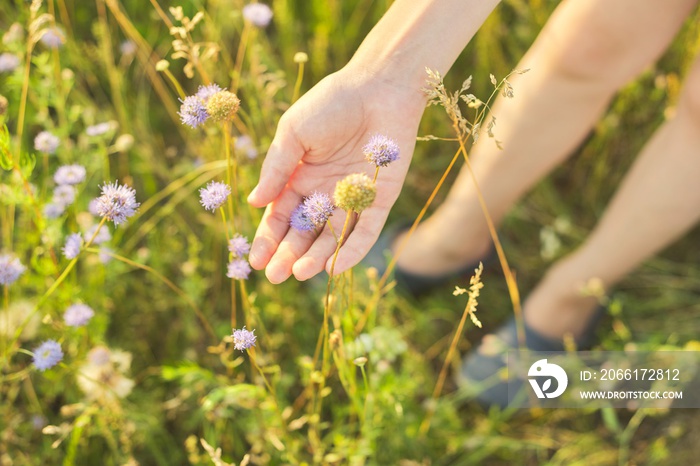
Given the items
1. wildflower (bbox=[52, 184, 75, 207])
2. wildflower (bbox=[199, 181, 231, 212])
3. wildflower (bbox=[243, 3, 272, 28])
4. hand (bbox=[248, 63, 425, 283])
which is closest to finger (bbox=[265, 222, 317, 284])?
hand (bbox=[248, 63, 425, 283])

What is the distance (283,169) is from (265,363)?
1.57ft

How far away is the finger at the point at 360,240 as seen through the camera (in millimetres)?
863

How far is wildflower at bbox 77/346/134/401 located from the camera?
46.3 inches

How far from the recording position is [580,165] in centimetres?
190

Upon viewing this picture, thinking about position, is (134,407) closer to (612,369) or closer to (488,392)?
(488,392)

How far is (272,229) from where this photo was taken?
95cm

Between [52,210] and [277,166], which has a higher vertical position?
[52,210]

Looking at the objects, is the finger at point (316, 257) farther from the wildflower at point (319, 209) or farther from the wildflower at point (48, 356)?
the wildflower at point (48, 356)

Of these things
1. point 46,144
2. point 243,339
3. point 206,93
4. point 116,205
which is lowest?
point 243,339

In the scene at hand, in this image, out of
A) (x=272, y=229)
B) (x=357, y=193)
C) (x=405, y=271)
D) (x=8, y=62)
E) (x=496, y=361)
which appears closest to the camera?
(x=357, y=193)

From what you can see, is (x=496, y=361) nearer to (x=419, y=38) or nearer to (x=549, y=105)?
(x=549, y=105)

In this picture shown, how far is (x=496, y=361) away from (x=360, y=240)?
79 centimetres

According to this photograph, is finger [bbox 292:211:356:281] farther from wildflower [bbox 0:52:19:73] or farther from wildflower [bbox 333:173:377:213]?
wildflower [bbox 0:52:19:73]

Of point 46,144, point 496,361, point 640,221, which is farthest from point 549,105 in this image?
point 46,144
